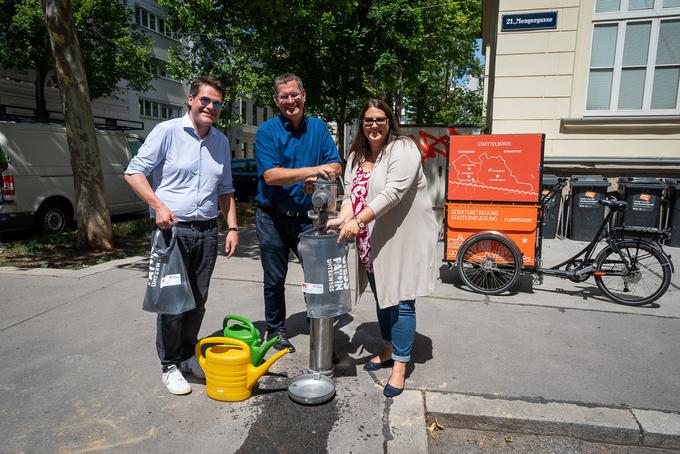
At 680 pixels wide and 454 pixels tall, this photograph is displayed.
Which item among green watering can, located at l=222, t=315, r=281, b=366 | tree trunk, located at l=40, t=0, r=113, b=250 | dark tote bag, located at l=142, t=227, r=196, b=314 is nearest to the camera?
dark tote bag, located at l=142, t=227, r=196, b=314

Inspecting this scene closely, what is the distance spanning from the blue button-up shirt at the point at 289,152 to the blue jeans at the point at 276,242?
4.0 inches

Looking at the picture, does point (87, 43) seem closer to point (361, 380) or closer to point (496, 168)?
point (496, 168)

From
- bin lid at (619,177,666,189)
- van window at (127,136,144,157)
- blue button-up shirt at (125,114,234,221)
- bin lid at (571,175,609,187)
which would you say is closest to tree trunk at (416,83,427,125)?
van window at (127,136,144,157)

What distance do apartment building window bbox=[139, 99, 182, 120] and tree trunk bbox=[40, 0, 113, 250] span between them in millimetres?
23533

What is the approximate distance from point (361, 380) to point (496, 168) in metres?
3.16

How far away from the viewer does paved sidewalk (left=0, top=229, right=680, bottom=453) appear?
2.63 m

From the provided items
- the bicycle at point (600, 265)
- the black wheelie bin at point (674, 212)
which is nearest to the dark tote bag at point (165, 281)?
the bicycle at point (600, 265)

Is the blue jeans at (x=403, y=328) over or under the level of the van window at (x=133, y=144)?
under

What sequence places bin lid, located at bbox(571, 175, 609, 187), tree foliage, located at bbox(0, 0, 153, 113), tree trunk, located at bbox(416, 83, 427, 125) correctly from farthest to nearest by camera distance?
tree trunk, located at bbox(416, 83, 427, 125) → tree foliage, located at bbox(0, 0, 153, 113) → bin lid, located at bbox(571, 175, 609, 187)

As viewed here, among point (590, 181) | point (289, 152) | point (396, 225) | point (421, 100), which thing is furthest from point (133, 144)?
point (421, 100)

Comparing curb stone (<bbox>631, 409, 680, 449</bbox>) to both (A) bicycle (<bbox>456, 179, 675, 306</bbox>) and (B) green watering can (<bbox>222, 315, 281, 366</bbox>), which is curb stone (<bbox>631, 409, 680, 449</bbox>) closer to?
(B) green watering can (<bbox>222, 315, 281, 366</bbox>)

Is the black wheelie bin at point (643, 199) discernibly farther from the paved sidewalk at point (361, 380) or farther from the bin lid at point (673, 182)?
the paved sidewalk at point (361, 380)

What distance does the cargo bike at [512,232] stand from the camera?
4949mm

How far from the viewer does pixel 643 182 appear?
26.4 ft
